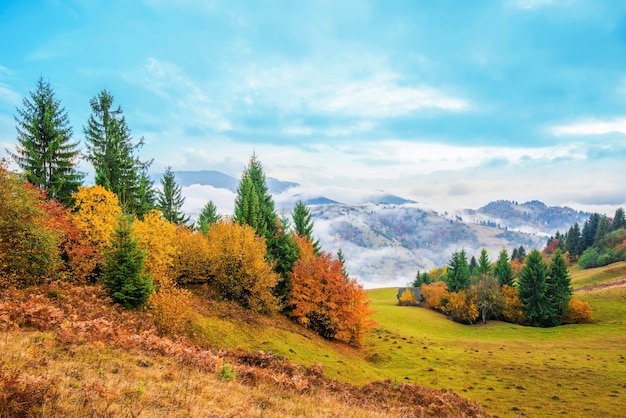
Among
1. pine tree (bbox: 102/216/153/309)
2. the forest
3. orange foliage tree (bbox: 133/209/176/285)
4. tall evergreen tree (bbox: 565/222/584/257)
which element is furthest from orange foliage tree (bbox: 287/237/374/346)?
tall evergreen tree (bbox: 565/222/584/257)

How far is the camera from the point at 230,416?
873cm

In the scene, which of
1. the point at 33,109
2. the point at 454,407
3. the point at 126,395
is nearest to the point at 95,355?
the point at 126,395

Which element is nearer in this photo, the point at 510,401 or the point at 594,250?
the point at 510,401

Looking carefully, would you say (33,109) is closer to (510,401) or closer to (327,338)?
(327,338)

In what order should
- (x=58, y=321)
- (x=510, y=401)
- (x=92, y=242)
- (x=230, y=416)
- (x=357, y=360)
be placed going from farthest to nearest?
(x=357, y=360) < (x=92, y=242) < (x=510, y=401) < (x=58, y=321) < (x=230, y=416)

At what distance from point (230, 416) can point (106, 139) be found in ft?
165

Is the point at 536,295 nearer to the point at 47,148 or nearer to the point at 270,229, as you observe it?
the point at 270,229

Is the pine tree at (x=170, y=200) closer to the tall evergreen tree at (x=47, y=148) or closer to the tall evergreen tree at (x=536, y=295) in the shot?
the tall evergreen tree at (x=47, y=148)

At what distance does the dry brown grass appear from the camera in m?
7.32

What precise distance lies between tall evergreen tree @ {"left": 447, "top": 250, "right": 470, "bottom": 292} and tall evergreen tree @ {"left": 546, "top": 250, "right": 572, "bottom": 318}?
67.9 feet

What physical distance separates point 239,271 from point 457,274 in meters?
74.4

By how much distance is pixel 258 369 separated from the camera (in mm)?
15953

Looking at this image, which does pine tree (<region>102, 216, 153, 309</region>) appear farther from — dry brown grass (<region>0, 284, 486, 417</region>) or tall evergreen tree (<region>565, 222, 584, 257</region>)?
tall evergreen tree (<region>565, 222, 584, 257</region>)

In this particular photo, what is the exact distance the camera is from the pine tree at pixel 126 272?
978 inches
